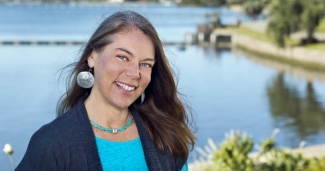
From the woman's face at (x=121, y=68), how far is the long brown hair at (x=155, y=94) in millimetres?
22

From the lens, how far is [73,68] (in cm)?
202

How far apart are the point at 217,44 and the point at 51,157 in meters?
45.5

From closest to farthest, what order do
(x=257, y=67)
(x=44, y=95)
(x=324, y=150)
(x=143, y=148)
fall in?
1. (x=143, y=148)
2. (x=324, y=150)
3. (x=44, y=95)
4. (x=257, y=67)

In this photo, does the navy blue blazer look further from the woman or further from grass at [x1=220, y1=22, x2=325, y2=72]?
grass at [x1=220, y1=22, x2=325, y2=72]

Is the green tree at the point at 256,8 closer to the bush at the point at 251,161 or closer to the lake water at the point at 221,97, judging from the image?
the lake water at the point at 221,97

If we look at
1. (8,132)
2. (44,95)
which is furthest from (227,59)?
(8,132)

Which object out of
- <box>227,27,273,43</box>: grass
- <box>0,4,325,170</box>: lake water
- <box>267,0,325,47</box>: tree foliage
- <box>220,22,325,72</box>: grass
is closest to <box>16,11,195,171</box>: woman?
<box>0,4,325,170</box>: lake water

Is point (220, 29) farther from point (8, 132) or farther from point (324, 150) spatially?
point (324, 150)

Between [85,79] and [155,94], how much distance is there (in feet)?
0.95

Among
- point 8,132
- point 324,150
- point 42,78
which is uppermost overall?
point 324,150

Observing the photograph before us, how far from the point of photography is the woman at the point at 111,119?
172 cm

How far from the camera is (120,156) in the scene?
1.81 m

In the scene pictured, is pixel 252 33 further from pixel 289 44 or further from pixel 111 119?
pixel 111 119

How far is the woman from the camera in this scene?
5.63ft
